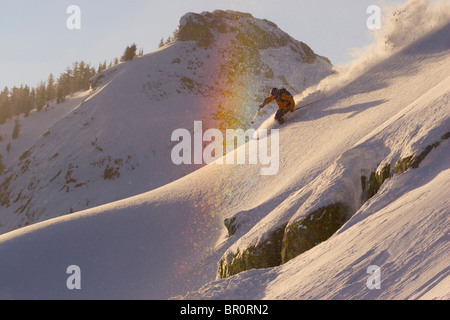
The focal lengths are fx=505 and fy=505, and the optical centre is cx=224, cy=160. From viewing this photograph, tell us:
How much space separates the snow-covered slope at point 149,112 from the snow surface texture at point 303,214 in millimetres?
29112

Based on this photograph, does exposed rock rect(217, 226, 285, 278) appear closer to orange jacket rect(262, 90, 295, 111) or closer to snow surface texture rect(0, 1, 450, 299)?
snow surface texture rect(0, 1, 450, 299)

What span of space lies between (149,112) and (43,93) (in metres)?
A: 61.3

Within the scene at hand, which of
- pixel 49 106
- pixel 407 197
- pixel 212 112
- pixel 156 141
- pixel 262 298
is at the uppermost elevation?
pixel 49 106

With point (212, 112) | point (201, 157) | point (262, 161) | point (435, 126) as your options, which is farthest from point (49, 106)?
point (435, 126)

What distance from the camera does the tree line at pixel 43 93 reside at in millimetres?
112000

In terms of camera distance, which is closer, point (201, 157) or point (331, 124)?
point (331, 124)

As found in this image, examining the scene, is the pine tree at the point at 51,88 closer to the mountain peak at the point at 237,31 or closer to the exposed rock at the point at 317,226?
the mountain peak at the point at 237,31

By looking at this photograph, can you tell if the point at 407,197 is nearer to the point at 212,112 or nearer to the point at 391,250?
the point at 391,250

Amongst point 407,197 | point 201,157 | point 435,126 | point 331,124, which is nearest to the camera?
point 407,197

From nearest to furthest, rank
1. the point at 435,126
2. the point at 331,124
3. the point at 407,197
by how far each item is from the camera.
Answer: the point at 407,197, the point at 435,126, the point at 331,124

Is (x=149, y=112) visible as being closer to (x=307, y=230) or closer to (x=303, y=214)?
(x=303, y=214)

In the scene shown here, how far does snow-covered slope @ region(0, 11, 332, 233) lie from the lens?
52.5 metres

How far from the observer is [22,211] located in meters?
54.4

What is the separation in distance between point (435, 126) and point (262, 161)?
8.83 m
